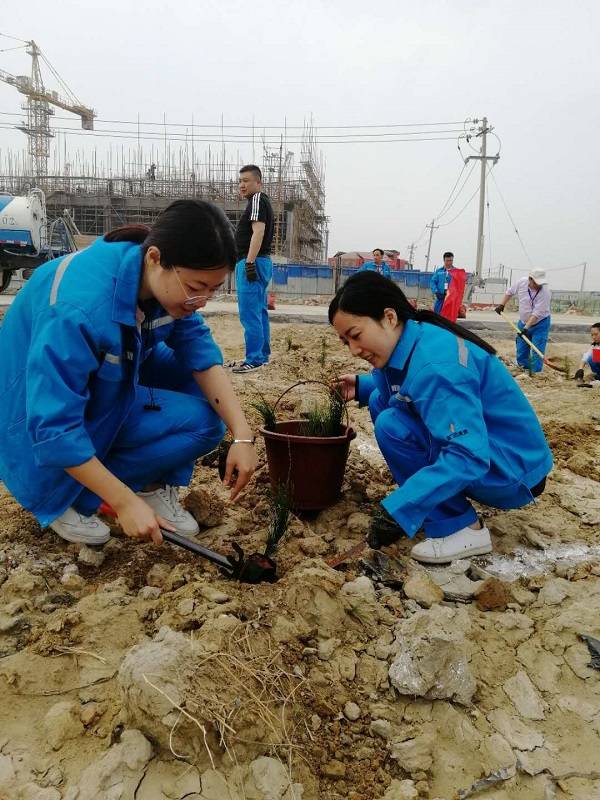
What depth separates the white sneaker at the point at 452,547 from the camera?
97.3 inches

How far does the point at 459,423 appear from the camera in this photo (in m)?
2.28

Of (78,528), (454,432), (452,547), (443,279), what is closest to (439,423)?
(454,432)

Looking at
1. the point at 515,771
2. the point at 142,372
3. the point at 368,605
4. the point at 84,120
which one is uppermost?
the point at 84,120

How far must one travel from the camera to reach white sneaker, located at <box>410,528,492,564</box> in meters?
2.47

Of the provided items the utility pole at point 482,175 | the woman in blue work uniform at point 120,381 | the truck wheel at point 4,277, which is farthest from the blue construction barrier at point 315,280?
the woman in blue work uniform at point 120,381

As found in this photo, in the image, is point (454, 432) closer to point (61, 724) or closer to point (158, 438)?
point (158, 438)

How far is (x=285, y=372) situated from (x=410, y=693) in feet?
15.0

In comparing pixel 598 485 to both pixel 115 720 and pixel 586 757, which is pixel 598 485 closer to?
pixel 586 757

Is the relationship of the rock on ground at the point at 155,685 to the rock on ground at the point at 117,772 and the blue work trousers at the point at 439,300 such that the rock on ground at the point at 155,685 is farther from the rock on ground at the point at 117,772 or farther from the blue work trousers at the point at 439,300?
the blue work trousers at the point at 439,300

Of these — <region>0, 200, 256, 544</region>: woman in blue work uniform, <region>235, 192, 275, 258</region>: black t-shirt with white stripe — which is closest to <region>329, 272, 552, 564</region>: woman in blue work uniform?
<region>0, 200, 256, 544</region>: woman in blue work uniform

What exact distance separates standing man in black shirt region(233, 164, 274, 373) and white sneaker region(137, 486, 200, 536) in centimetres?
327

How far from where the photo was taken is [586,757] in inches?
62.9

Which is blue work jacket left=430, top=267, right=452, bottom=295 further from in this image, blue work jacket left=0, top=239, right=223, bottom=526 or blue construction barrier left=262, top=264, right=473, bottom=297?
blue construction barrier left=262, top=264, right=473, bottom=297

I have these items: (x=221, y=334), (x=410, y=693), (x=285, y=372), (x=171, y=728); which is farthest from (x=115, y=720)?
(x=221, y=334)
